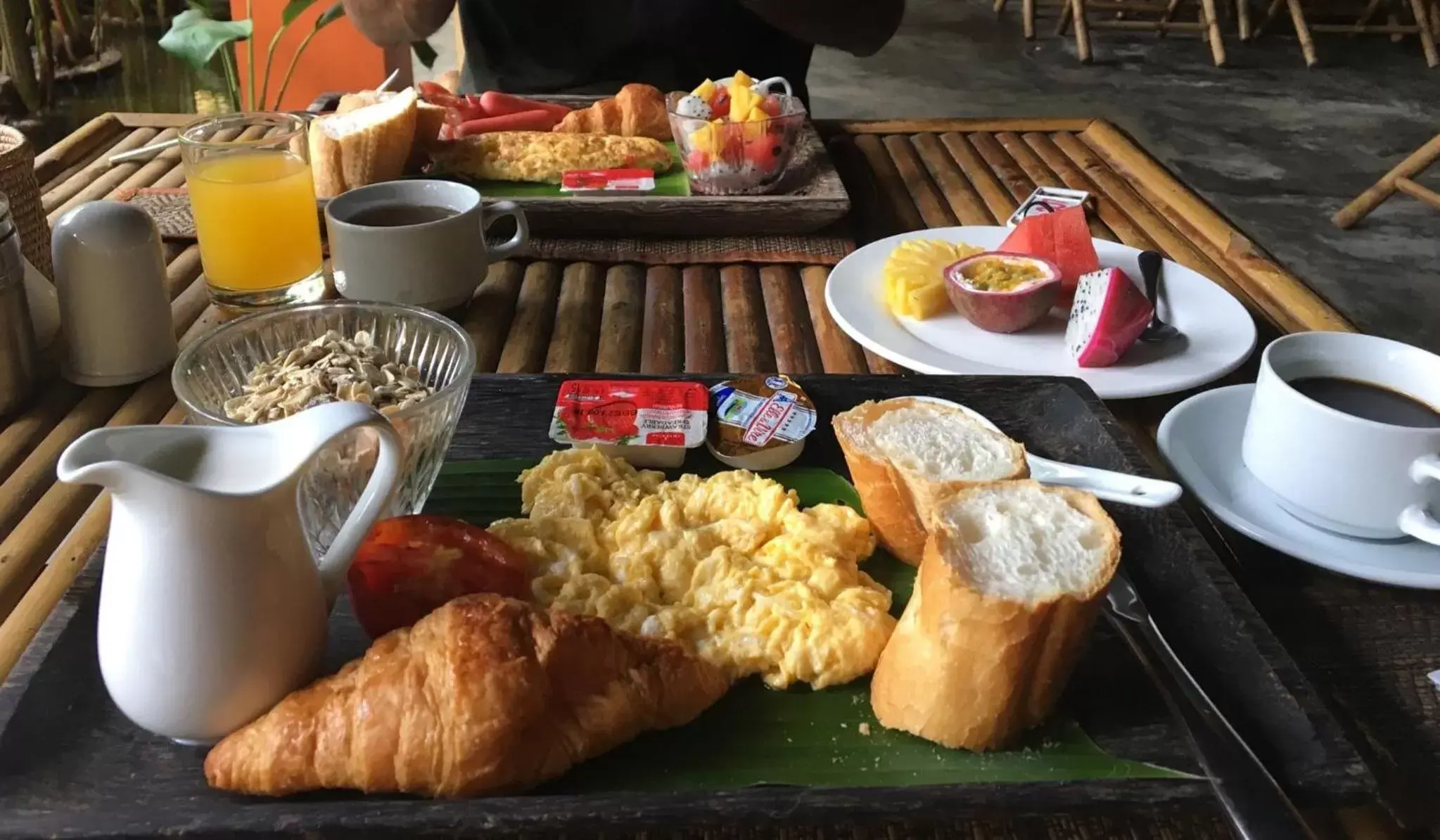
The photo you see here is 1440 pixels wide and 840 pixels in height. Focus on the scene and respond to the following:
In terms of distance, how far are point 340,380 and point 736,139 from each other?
0.84m

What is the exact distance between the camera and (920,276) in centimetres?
131

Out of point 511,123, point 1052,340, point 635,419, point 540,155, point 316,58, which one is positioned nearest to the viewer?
point 635,419

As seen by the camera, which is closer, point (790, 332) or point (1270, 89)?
point (790, 332)

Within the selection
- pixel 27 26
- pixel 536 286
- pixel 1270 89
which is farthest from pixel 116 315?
pixel 1270 89

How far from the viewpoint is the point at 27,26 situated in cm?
370

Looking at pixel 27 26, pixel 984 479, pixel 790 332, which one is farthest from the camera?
pixel 27 26

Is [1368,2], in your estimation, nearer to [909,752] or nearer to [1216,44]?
[1216,44]

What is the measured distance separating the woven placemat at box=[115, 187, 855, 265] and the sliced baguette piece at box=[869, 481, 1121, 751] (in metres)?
0.82

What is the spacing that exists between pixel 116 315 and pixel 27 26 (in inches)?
133

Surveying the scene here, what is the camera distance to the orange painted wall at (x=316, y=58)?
11.1ft

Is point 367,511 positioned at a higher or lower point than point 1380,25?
higher

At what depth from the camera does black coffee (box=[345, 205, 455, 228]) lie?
132 centimetres

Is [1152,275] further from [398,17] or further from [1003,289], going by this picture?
[398,17]

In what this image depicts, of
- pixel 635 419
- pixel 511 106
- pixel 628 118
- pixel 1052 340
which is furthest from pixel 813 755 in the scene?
pixel 511 106
